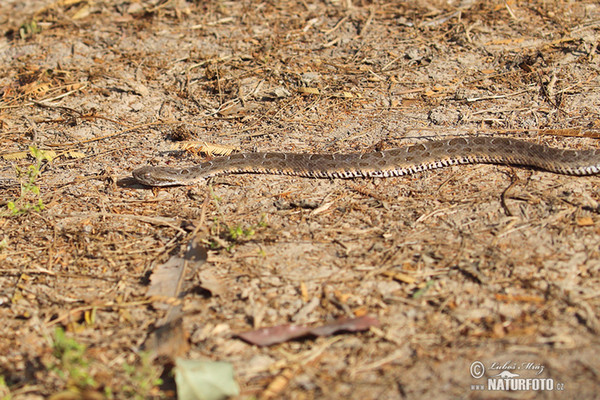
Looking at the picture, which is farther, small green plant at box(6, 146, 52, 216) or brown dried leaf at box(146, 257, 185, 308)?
small green plant at box(6, 146, 52, 216)

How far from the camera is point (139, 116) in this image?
36.4 ft

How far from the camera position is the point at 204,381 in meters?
4.94

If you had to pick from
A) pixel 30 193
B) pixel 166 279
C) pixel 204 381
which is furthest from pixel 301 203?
pixel 30 193

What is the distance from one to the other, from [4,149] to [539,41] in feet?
37.2

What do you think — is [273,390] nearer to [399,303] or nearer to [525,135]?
[399,303]

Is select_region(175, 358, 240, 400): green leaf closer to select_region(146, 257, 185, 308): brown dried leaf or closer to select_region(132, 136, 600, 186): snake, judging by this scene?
select_region(146, 257, 185, 308): brown dried leaf

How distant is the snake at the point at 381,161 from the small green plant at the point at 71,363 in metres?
4.01

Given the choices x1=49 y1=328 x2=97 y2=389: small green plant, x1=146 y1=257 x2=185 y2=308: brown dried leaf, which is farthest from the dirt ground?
x1=146 y1=257 x2=185 y2=308: brown dried leaf

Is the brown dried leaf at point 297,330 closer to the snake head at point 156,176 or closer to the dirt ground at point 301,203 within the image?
the dirt ground at point 301,203

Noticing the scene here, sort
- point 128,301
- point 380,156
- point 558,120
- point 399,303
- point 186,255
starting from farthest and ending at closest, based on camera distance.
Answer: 1. point 558,120
2. point 380,156
3. point 186,255
4. point 128,301
5. point 399,303

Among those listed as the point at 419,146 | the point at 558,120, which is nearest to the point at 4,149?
the point at 419,146

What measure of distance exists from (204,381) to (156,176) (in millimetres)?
4700

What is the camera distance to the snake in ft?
28.5

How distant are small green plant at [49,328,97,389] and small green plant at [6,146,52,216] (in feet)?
9.13
